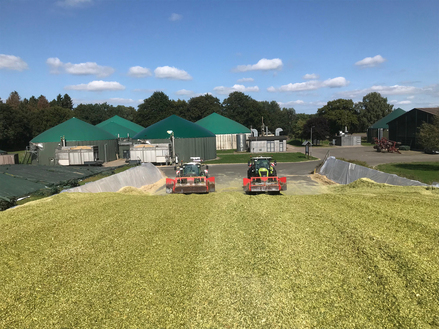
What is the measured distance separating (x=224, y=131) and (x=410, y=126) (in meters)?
34.7

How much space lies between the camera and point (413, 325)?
5059mm

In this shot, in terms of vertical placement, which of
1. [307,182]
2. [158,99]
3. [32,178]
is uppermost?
[158,99]

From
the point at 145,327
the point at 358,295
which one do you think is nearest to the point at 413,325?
the point at 358,295

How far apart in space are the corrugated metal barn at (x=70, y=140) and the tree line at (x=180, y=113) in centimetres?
2862

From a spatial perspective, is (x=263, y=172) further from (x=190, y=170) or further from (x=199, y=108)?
(x=199, y=108)

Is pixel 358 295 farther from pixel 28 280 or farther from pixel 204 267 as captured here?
pixel 28 280

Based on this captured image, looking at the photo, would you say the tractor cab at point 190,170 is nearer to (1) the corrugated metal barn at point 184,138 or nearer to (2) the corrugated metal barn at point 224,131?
(1) the corrugated metal barn at point 184,138

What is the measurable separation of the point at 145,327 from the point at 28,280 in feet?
9.57

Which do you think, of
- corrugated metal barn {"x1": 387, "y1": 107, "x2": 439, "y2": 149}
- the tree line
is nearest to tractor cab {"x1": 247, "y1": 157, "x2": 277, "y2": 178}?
corrugated metal barn {"x1": 387, "y1": 107, "x2": 439, "y2": 149}

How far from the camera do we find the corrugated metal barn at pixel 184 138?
43.3 meters

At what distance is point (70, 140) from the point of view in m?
42.9

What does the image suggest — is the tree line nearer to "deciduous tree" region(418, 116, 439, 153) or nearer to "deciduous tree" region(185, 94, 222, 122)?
"deciduous tree" region(185, 94, 222, 122)

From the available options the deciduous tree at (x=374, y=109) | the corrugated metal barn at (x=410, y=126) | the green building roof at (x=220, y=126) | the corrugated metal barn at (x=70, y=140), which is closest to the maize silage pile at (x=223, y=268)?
the corrugated metal barn at (x=70, y=140)

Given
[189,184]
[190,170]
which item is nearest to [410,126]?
[190,170]
